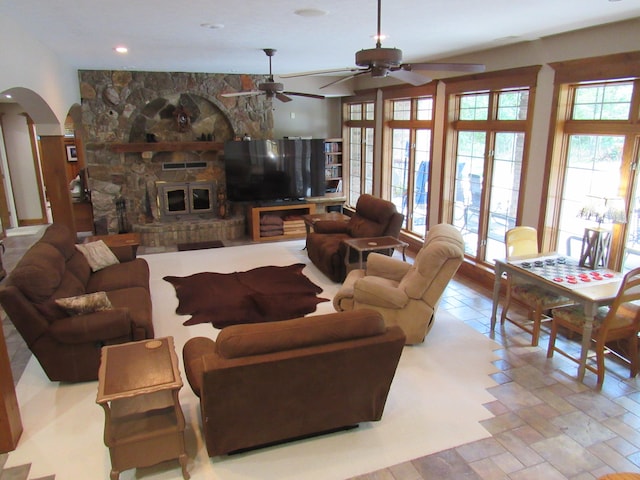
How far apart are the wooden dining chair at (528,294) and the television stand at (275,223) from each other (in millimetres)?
4074

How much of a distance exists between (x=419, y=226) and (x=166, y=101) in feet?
16.0

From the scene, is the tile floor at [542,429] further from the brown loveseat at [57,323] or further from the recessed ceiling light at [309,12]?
the recessed ceiling light at [309,12]

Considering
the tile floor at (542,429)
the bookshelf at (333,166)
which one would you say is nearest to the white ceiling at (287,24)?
the tile floor at (542,429)

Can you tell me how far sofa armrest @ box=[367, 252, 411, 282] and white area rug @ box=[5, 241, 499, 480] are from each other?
0.69m

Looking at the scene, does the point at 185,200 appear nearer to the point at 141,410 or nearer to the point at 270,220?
the point at 270,220

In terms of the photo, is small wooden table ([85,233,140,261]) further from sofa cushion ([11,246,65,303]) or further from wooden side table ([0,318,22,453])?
wooden side table ([0,318,22,453])

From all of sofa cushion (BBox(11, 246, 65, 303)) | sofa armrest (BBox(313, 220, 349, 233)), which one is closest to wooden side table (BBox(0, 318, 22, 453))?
sofa cushion (BBox(11, 246, 65, 303))

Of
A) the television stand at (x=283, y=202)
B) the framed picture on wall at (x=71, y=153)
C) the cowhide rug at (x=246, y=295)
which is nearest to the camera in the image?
the cowhide rug at (x=246, y=295)

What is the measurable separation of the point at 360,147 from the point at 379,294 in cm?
552

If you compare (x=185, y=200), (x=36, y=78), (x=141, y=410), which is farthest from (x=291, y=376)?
(x=185, y=200)

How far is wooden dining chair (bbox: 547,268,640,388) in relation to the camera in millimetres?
3375

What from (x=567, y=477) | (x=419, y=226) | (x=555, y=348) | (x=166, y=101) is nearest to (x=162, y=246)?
(x=166, y=101)

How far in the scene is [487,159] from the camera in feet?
18.3

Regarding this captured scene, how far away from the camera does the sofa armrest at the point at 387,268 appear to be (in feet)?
15.0
